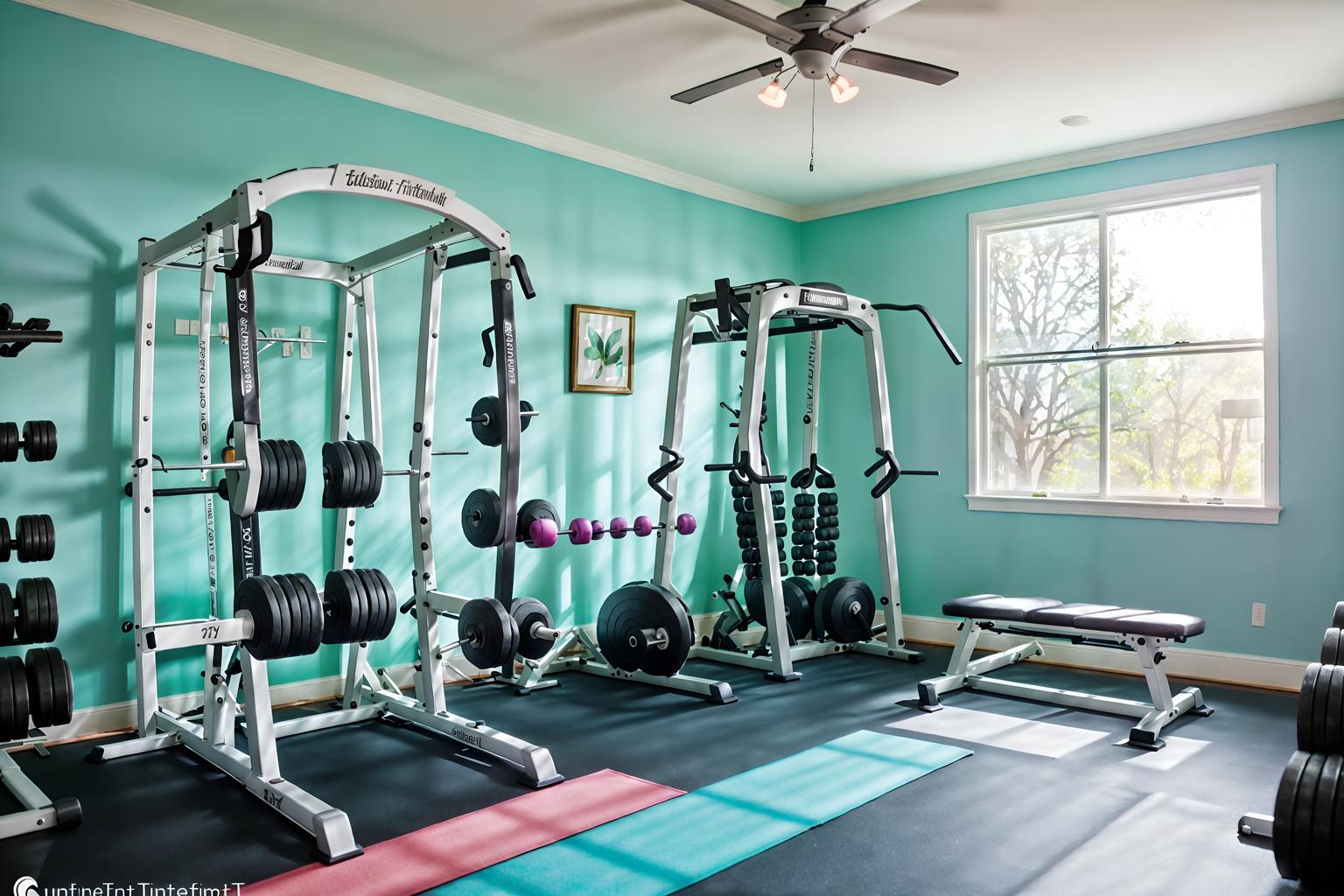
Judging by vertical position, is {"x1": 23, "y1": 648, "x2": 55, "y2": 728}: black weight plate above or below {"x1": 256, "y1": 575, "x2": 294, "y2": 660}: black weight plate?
below

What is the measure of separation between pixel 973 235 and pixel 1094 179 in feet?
2.39

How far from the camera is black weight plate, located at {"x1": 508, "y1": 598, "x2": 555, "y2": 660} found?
383cm

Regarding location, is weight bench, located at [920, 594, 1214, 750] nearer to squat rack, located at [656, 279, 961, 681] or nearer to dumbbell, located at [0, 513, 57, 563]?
squat rack, located at [656, 279, 961, 681]

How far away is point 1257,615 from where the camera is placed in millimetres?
4590

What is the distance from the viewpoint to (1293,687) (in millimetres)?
4445

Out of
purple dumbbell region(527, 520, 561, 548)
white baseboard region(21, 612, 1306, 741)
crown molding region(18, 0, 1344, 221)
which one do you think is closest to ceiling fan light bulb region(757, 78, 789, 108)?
crown molding region(18, 0, 1344, 221)

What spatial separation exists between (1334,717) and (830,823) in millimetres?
1360

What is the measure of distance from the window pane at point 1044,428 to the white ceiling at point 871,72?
4.20 feet

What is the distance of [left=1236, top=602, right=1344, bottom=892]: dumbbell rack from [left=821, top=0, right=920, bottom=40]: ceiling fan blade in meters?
2.26

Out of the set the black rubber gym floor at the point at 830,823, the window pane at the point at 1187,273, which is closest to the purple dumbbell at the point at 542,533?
the black rubber gym floor at the point at 830,823

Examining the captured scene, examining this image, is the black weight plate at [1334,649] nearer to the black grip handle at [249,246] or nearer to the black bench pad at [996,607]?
the black bench pad at [996,607]

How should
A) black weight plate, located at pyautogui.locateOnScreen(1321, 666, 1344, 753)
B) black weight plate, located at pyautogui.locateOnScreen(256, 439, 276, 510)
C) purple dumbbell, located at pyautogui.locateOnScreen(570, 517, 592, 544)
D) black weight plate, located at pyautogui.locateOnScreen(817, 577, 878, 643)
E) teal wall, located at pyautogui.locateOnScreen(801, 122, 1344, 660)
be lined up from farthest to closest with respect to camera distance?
black weight plate, located at pyautogui.locateOnScreen(817, 577, 878, 643), purple dumbbell, located at pyautogui.locateOnScreen(570, 517, 592, 544), teal wall, located at pyautogui.locateOnScreen(801, 122, 1344, 660), black weight plate, located at pyautogui.locateOnScreen(256, 439, 276, 510), black weight plate, located at pyautogui.locateOnScreen(1321, 666, 1344, 753)

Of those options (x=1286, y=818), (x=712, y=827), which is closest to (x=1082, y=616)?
(x=1286, y=818)

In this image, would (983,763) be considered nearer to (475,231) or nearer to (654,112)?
(475,231)
